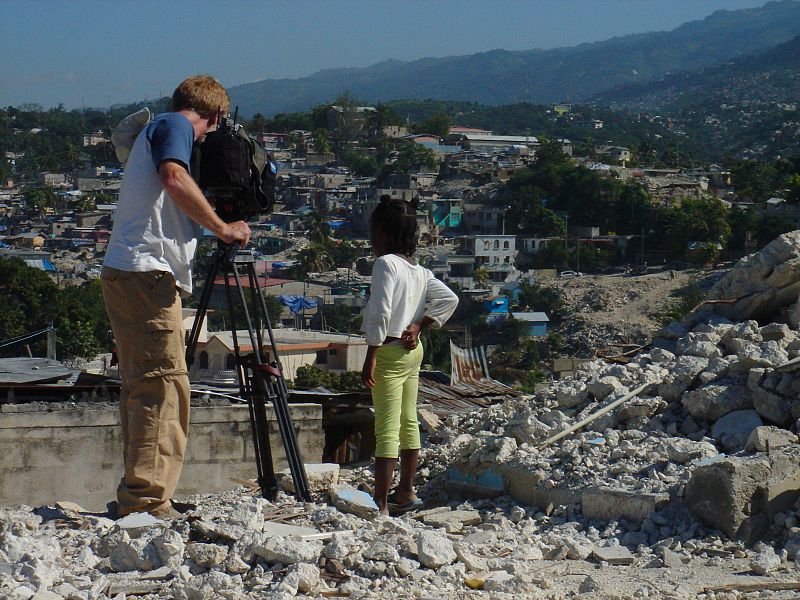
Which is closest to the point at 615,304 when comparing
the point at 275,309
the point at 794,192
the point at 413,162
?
the point at 794,192

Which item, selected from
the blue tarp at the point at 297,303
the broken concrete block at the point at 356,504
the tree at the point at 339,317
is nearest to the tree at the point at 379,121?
the blue tarp at the point at 297,303

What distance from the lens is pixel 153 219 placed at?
377cm

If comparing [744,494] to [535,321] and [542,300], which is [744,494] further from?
[542,300]

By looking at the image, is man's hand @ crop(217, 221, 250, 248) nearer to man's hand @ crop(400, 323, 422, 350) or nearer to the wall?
man's hand @ crop(400, 323, 422, 350)

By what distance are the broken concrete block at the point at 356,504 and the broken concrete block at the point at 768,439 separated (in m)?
1.65

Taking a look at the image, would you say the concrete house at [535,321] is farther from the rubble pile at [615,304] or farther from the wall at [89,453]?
the wall at [89,453]

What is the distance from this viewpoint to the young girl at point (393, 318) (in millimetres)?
4387

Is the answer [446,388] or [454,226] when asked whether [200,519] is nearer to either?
[446,388]

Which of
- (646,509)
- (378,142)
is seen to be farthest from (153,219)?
(378,142)

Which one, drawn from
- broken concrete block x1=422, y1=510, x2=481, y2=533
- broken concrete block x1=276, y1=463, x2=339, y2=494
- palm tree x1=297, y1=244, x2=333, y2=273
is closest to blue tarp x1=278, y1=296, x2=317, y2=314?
palm tree x1=297, y1=244, x2=333, y2=273

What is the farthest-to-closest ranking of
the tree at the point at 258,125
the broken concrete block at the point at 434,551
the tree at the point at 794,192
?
1. the tree at the point at 258,125
2. the tree at the point at 794,192
3. the broken concrete block at the point at 434,551

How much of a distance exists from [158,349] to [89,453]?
2.02 m

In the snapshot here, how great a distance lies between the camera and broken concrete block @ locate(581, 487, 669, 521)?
4320mm

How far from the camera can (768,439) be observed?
4586 millimetres
